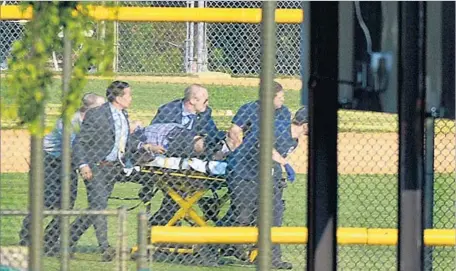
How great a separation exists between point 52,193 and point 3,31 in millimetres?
1333

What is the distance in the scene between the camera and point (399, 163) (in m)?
4.53

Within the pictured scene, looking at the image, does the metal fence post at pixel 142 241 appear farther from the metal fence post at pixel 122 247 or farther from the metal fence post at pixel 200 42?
the metal fence post at pixel 200 42

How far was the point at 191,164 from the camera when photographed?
7031 millimetres

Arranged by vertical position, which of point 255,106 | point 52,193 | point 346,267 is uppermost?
point 255,106

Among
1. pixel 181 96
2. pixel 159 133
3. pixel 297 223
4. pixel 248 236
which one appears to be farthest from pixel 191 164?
pixel 297 223

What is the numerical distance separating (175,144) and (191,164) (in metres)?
0.17

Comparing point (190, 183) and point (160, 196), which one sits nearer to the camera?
point (190, 183)

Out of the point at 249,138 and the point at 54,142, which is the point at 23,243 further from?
the point at 249,138

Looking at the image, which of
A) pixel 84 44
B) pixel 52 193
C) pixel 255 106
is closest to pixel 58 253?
pixel 52 193

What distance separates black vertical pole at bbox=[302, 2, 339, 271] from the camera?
4.49 meters

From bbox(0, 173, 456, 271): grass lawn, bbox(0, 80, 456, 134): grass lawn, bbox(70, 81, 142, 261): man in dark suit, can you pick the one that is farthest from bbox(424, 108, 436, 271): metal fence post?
bbox(70, 81, 142, 261): man in dark suit

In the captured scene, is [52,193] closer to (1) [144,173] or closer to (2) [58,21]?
(1) [144,173]

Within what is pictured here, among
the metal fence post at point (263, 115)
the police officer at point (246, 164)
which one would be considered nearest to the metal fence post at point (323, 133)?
the metal fence post at point (263, 115)

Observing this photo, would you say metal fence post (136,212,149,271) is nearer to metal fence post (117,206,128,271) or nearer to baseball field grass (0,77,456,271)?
metal fence post (117,206,128,271)
